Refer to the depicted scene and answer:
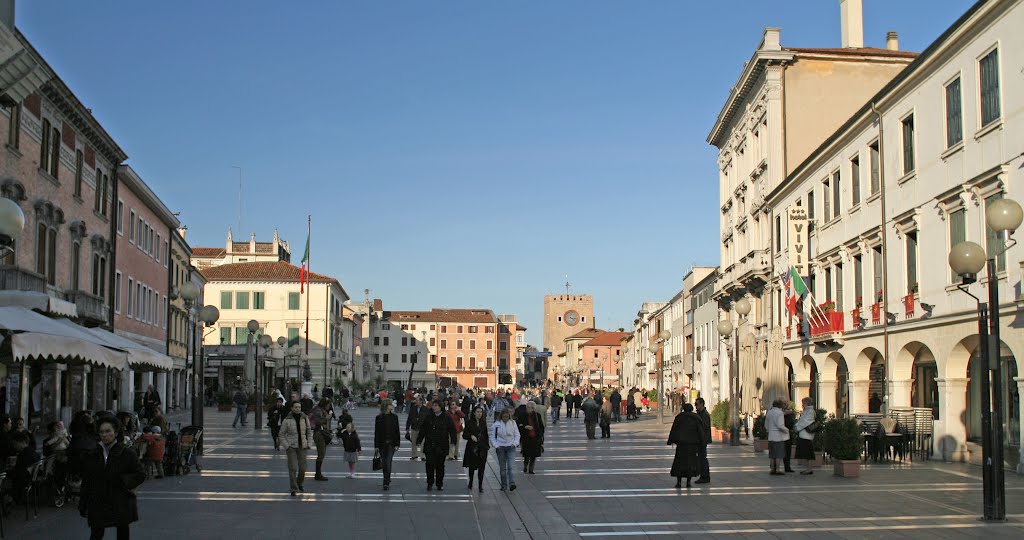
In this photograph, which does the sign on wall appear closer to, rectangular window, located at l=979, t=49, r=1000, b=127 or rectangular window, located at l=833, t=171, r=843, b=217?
rectangular window, located at l=833, t=171, r=843, b=217

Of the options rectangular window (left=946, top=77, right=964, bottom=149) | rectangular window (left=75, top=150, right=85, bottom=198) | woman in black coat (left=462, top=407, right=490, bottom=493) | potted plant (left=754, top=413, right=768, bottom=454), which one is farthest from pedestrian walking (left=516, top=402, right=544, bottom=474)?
rectangular window (left=75, top=150, right=85, bottom=198)

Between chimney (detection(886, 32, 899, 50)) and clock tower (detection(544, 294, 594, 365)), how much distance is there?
138145 millimetres

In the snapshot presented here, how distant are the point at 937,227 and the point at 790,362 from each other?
15700mm

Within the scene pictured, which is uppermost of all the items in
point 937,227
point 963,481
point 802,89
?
point 802,89

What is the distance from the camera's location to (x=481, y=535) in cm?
1223

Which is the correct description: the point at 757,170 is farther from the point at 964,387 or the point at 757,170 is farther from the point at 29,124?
the point at 29,124

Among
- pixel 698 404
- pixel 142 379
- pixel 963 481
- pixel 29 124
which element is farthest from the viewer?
pixel 142 379

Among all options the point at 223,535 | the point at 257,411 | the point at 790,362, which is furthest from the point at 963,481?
the point at 257,411

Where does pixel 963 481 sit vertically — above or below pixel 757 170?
below

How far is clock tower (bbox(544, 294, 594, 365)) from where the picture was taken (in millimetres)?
180750

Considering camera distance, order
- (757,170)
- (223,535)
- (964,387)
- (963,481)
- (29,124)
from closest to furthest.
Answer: (223,535)
(963,481)
(964,387)
(29,124)
(757,170)

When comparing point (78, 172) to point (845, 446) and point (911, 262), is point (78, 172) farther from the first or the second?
point (845, 446)

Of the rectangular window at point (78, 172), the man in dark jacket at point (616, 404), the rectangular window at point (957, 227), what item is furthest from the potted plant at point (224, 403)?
the rectangular window at point (957, 227)

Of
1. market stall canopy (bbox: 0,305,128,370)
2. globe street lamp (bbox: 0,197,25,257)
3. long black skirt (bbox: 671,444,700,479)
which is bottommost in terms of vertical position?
long black skirt (bbox: 671,444,700,479)
